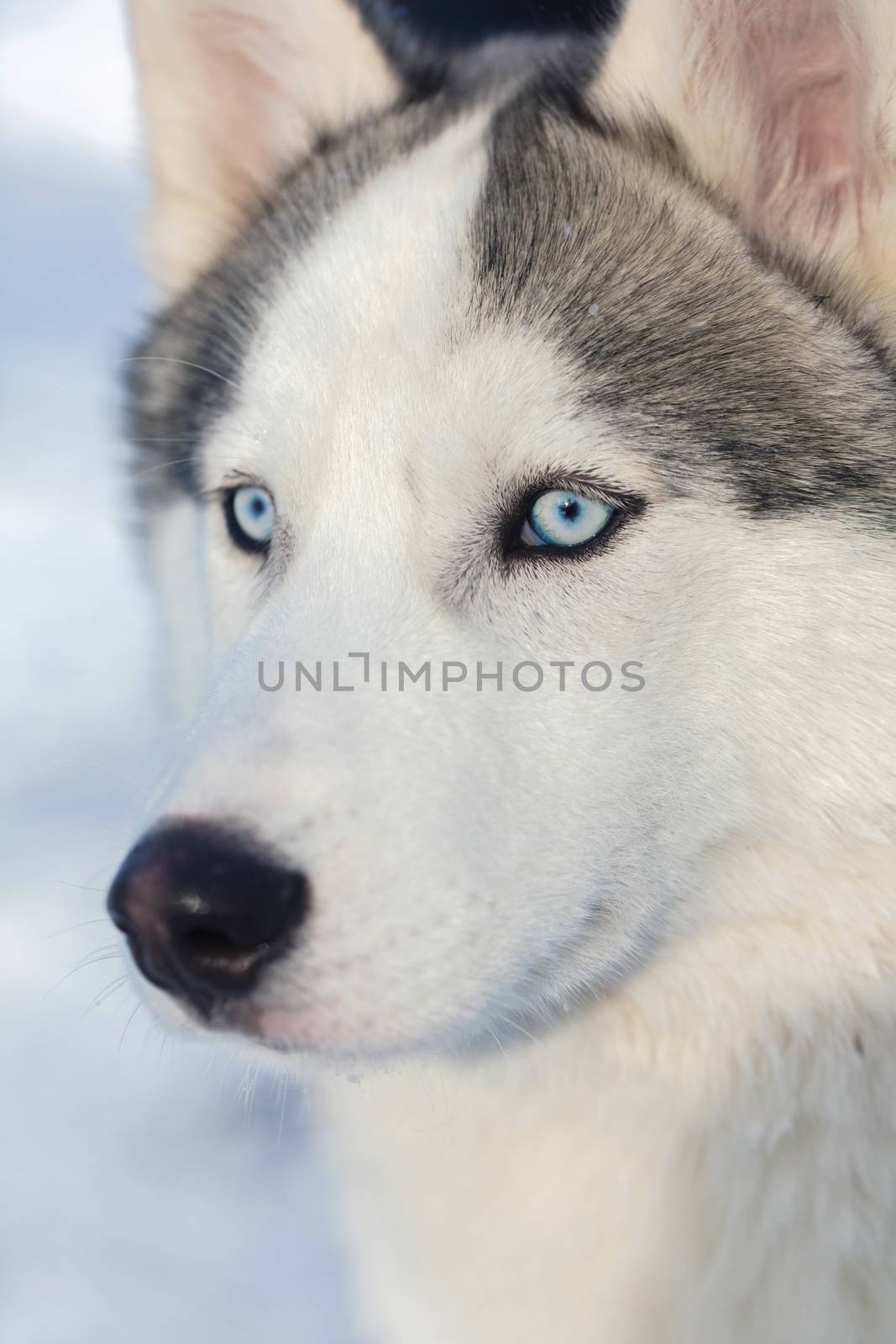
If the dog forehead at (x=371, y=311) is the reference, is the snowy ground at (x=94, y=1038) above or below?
below

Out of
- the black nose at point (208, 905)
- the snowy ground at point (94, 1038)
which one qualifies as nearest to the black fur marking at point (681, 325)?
the black nose at point (208, 905)

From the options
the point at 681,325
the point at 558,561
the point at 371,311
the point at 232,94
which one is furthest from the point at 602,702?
the point at 232,94

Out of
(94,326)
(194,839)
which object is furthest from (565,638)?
(94,326)

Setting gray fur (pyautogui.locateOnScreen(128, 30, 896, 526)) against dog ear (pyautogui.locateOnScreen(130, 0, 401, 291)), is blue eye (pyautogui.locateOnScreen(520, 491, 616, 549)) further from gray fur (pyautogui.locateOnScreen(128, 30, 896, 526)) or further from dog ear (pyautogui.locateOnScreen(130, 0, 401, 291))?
dog ear (pyautogui.locateOnScreen(130, 0, 401, 291))

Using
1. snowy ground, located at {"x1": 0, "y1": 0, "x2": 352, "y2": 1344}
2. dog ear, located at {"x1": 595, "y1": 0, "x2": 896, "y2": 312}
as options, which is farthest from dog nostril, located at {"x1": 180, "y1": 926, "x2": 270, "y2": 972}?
dog ear, located at {"x1": 595, "y1": 0, "x2": 896, "y2": 312}

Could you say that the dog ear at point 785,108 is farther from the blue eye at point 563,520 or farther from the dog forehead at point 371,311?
the blue eye at point 563,520

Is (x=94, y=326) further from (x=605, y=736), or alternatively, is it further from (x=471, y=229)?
(x=605, y=736)
